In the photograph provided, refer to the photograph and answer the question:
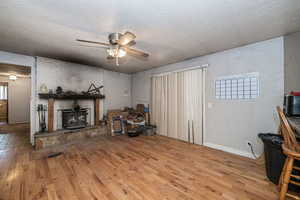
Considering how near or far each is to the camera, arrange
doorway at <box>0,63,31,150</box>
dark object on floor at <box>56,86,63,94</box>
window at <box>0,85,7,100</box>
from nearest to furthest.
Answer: dark object on floor at <box>56,86,63,94</box>
doorway at <box>0,63,31,150</box>
window at <box>0,85,7,100</box>

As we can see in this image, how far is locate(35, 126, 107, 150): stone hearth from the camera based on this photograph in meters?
3.01

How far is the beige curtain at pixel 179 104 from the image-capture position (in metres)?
3.34

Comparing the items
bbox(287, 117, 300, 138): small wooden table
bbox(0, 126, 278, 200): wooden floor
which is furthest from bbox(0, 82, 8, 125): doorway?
bbox(287, 117, 300, 138): small wooden table

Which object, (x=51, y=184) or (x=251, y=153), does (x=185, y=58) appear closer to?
(x=251, y=153)

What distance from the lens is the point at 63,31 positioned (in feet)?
6.78

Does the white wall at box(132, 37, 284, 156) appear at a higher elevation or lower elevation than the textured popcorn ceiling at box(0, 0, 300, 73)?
lower

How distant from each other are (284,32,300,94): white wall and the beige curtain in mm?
1488

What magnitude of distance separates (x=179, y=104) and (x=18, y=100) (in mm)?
7746

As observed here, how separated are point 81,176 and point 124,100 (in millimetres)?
3627

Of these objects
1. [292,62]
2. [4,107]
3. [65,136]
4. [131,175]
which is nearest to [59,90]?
[65,136]

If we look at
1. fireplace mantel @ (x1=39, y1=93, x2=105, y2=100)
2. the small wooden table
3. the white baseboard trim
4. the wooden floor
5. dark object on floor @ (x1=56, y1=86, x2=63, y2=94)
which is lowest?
the wooden floor

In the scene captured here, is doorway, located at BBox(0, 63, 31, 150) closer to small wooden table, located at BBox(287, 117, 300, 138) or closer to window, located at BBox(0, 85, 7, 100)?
window, located at BBox(0, 85, 7, 100)

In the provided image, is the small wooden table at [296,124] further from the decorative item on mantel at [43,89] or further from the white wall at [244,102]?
the decorative item on mantel at [43,89]

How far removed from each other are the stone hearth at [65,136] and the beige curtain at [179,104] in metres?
1.99
